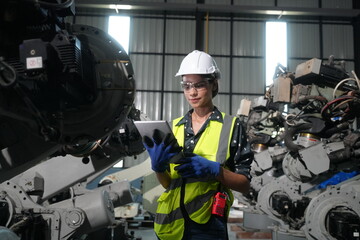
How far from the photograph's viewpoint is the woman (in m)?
1.80

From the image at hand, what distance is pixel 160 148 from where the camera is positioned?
177 centimetres

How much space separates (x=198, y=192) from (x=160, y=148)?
340mm

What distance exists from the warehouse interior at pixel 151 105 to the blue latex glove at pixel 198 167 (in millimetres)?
381

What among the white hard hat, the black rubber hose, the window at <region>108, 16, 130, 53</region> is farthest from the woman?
the window at <region>108, 16, 130, 53</region>

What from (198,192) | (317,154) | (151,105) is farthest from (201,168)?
(151,105)

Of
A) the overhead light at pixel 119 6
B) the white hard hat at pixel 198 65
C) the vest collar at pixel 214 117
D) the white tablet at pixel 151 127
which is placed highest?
the overhead light at pixel 119 6

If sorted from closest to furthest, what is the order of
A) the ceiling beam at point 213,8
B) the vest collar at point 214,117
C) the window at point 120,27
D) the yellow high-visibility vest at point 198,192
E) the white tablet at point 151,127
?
the white tablet at point 151,127
the yellow high-visibility vest at point 198,192
the vest collar at point 214,117
the ceiling beam at point 213,8
the window at point 120,27

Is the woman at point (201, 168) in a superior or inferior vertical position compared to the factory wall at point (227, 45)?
inferior

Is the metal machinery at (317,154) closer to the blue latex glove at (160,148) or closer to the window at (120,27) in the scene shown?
the blue latex glove at (160,148)

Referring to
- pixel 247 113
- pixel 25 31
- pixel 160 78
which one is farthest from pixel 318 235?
pixel 160 78

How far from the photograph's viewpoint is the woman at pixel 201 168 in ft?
5.90

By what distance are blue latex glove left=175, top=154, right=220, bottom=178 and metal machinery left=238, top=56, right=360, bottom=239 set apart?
2.43 m

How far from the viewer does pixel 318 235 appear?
12.8ft

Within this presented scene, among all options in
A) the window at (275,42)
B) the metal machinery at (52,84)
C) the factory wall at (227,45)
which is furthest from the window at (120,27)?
the metal machinery at (52,84)
